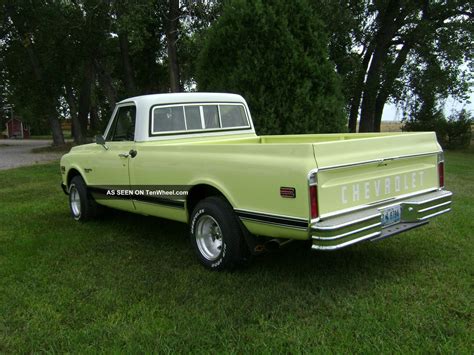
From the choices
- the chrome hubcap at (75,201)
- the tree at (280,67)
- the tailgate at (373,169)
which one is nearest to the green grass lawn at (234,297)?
the tailgate at (373,169)

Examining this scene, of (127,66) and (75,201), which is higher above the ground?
(127,66)

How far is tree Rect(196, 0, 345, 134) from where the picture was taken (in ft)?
29.0

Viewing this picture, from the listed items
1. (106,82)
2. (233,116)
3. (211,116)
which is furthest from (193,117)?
(106,82)

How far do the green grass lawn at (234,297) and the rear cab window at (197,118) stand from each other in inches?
54.7

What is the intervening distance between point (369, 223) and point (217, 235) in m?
1.54

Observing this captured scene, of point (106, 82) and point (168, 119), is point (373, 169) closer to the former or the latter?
point (168, 119)

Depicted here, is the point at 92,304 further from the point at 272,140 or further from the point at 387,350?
the point at 272,140

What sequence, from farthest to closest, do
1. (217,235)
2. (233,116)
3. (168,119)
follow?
(233,116)
(168,119)
(217,235)

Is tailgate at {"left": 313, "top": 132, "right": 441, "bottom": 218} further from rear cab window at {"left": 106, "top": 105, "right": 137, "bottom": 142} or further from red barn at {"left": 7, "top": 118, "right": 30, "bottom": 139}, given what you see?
red barn at {"left": 7, "top": 118, "right": 30, "bottom": 139}

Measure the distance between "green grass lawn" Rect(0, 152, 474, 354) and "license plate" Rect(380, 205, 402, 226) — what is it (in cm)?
55

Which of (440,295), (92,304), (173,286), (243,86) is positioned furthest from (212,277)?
(243,86)

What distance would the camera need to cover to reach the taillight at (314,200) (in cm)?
363

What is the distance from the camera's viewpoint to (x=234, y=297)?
3.98 m

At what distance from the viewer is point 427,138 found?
15.8 ft
